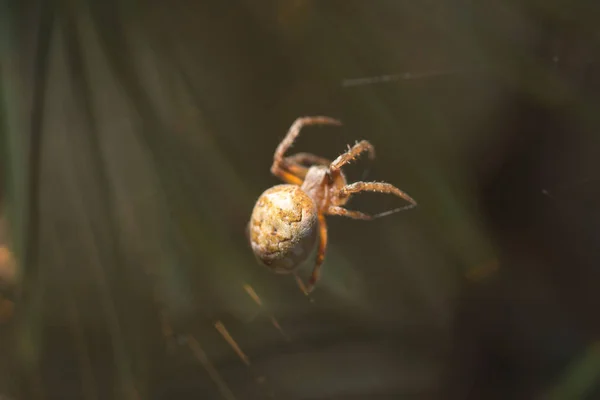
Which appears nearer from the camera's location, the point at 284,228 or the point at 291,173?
the point at 284,228

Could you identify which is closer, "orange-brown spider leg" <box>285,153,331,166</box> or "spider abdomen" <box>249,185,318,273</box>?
"spider abdomen" <box>249,185,318,273</box>

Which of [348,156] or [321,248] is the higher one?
[348,156]

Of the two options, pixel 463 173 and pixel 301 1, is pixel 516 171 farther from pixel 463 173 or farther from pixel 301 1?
pixel 301 1

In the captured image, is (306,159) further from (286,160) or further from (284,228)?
(284,228)

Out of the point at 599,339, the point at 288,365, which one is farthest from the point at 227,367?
the point at 599,339

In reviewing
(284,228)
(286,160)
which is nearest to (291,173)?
(286,160)

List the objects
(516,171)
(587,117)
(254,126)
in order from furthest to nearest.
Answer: (254,126) → (516,171) → (587,117)

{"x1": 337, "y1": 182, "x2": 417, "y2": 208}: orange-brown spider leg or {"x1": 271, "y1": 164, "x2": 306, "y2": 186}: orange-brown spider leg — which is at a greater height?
{"x1": 337, "y1": 182, "x2": 417, "y2": 208}: orange-brown spider leg
